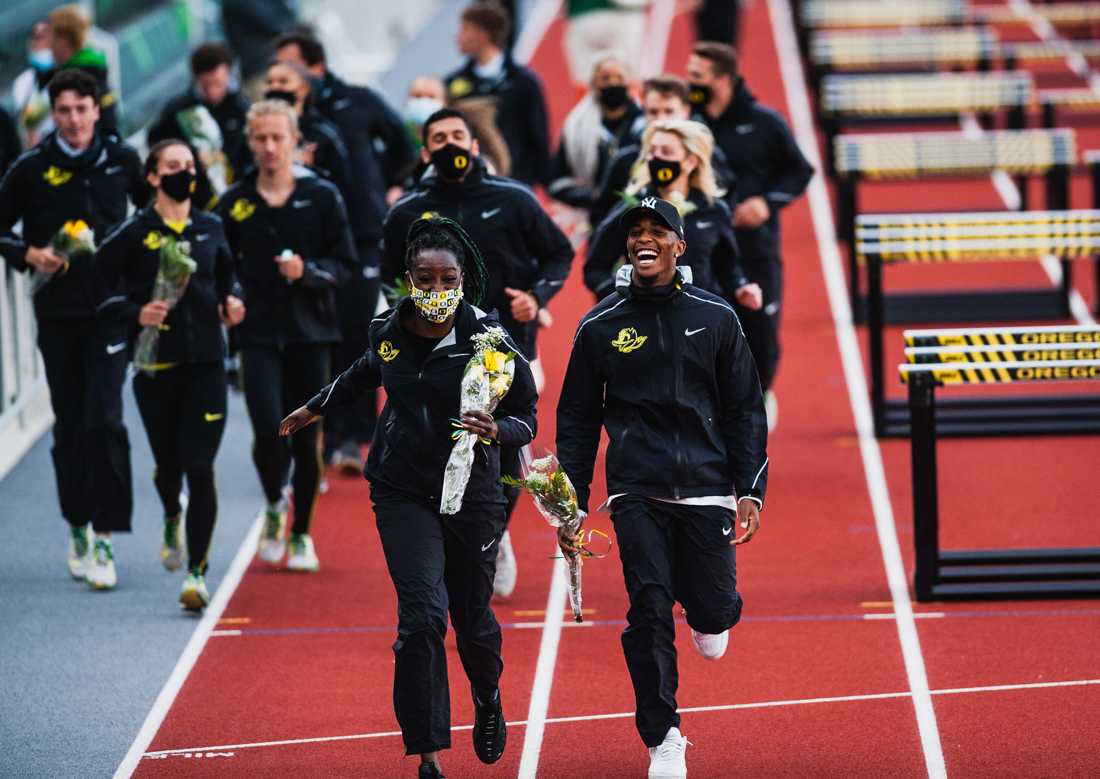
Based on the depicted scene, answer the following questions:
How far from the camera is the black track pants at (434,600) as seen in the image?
7637 mm

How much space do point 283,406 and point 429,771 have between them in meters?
3.74

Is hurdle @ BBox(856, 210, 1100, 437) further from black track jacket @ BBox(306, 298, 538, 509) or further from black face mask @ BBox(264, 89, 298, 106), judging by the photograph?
black track jacket @ BBox(306, 298, 538, 509)

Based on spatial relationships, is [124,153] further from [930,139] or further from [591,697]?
[930,139]

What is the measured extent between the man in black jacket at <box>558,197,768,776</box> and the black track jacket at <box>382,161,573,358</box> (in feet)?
7.68

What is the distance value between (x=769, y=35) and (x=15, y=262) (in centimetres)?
2011

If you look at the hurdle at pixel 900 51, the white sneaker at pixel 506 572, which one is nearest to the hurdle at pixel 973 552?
the white sneaker at pixel 506 572

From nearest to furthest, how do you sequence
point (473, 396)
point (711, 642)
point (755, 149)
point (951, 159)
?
point (473, 396) < point (711, 642) < point (755, 149) < point (951, 159)

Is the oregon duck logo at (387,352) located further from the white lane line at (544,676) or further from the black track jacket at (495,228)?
the black track jacket at (495,228)

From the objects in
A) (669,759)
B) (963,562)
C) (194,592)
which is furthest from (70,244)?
(963,562)

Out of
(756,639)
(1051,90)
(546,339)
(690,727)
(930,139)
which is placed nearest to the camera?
(690,727)

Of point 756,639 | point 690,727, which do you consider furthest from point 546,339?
point 690,727

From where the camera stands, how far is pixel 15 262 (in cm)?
1073

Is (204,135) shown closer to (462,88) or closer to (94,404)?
(462,88)

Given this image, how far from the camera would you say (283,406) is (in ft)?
36.6
